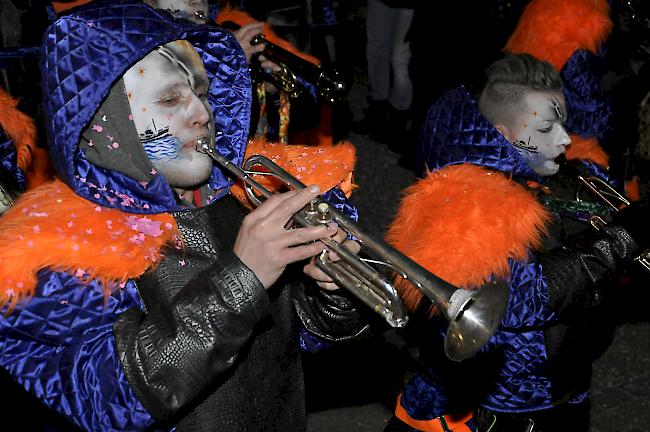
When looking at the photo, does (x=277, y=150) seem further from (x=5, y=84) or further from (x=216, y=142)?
(x=5, y=84)

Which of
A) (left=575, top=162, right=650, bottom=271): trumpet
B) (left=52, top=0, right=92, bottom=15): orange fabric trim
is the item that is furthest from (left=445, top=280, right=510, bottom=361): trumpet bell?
(left=52, top=0, right=92, bottom=15): orange fabric trim

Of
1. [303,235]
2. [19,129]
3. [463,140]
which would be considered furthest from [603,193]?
[19,129]

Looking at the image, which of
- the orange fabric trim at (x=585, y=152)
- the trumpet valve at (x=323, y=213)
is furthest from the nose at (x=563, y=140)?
the trumpet valve at (x=323, y=213)

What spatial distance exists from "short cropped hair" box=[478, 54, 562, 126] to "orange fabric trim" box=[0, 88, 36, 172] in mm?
1823

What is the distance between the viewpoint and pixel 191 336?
169 cm

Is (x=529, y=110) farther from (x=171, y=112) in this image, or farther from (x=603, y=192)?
(x=171, y=112)

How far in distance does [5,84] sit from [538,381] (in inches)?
153

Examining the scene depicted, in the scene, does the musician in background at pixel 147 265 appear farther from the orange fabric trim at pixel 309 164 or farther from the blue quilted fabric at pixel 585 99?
the blue quilted fabric at pixel 585 99

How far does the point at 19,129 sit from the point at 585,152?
99.4 inches

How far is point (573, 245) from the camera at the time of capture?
273cm

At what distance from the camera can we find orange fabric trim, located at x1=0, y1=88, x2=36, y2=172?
2.80 m

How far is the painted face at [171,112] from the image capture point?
1.92 metres

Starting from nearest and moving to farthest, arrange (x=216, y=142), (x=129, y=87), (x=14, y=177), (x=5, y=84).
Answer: (x=129, y=87) → (x=216, y=142) → (x=14, y=177) → (x=5, y=84)

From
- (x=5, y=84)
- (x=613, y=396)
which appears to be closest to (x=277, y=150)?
(x=613, y=396)
